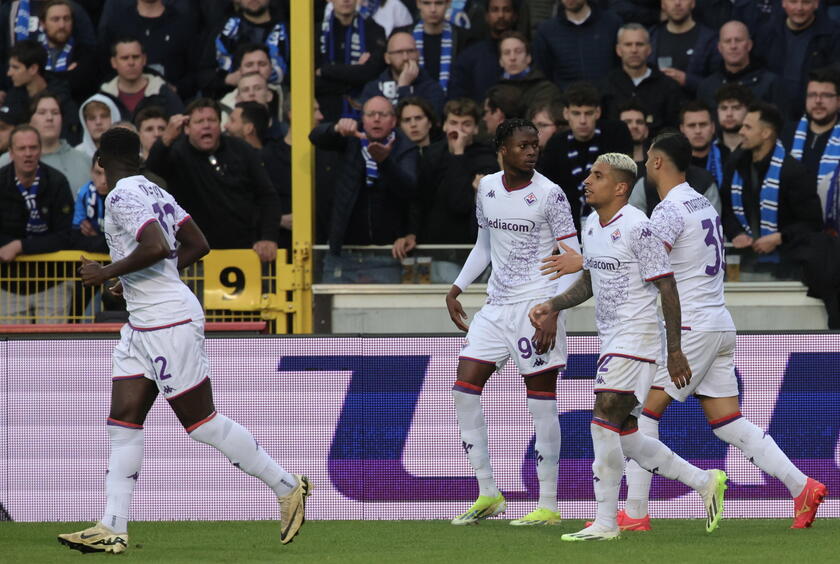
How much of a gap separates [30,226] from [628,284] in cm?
546

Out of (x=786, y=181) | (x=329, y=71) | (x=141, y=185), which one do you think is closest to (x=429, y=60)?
(x=329, y=71)

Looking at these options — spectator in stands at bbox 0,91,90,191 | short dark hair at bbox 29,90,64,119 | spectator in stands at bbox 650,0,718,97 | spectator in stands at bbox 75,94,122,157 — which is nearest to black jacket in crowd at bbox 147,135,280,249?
spectator in stands at bbox 0,91,90,191

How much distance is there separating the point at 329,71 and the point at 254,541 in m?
5.83

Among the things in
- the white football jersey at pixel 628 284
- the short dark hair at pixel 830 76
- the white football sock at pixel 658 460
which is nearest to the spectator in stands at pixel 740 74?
the short dark hair at pixel 830 76

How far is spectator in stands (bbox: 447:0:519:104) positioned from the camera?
12922 millimetres

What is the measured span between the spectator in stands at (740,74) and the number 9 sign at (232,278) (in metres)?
4.10

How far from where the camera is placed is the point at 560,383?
9.70 metres

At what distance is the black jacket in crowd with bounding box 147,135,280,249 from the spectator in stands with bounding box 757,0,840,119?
4448 mm

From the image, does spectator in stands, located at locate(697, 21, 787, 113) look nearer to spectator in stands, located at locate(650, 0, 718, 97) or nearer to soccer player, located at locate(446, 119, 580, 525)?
spectator in stands, located at locate(650, 0, 718, 97)

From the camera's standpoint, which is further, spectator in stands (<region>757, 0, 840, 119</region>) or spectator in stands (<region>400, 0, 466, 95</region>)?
spectator in stands (<region>400, 0, 466, 95</region>)

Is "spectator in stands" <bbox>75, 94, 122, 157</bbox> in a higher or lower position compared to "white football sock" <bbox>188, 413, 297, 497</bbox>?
higher

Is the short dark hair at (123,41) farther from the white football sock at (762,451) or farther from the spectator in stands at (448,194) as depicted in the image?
the white football sock at (762,451)

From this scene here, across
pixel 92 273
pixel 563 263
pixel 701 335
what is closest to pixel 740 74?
pixel 563 263

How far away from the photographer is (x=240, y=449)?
751 centimetres
